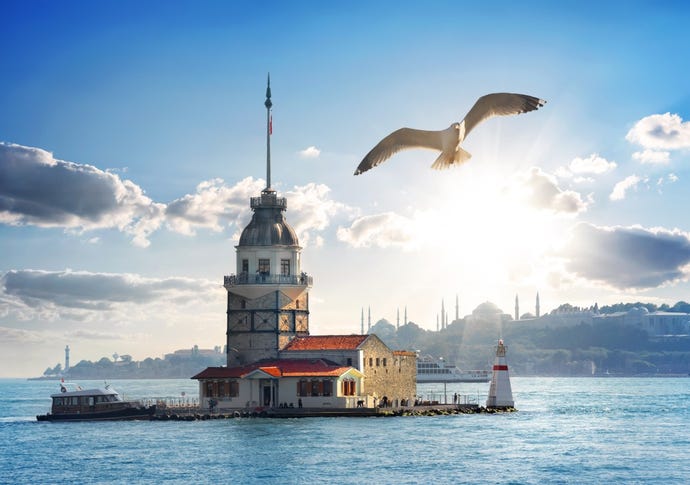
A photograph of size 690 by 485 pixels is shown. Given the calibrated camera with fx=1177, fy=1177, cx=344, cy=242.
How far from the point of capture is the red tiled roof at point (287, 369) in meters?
77.9

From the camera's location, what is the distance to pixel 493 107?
2398cm

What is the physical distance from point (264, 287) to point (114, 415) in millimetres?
13534

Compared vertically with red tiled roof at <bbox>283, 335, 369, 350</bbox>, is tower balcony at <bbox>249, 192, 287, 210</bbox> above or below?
above

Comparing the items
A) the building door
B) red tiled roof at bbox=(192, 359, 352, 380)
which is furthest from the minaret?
the building door

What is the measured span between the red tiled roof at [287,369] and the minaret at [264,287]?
6.50ft

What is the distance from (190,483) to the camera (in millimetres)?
50125

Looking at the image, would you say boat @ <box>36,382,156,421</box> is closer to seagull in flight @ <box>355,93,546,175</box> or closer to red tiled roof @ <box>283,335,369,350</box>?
red tiled roof @ <box>283,335,369,350</box>

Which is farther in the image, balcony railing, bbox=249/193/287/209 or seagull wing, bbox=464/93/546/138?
balcony railing, bbox=249/193/287/209

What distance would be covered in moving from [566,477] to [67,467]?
77.6ft

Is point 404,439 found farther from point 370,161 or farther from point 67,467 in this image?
point 370,161

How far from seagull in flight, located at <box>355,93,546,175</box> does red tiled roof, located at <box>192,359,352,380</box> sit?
176ft

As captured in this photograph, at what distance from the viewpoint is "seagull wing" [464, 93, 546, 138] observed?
23.7 m

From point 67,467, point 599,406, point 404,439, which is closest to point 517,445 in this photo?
point 404,439

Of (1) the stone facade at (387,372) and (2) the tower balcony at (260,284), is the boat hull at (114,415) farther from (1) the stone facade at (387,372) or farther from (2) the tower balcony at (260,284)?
(1) the stone facade at (387,372)
